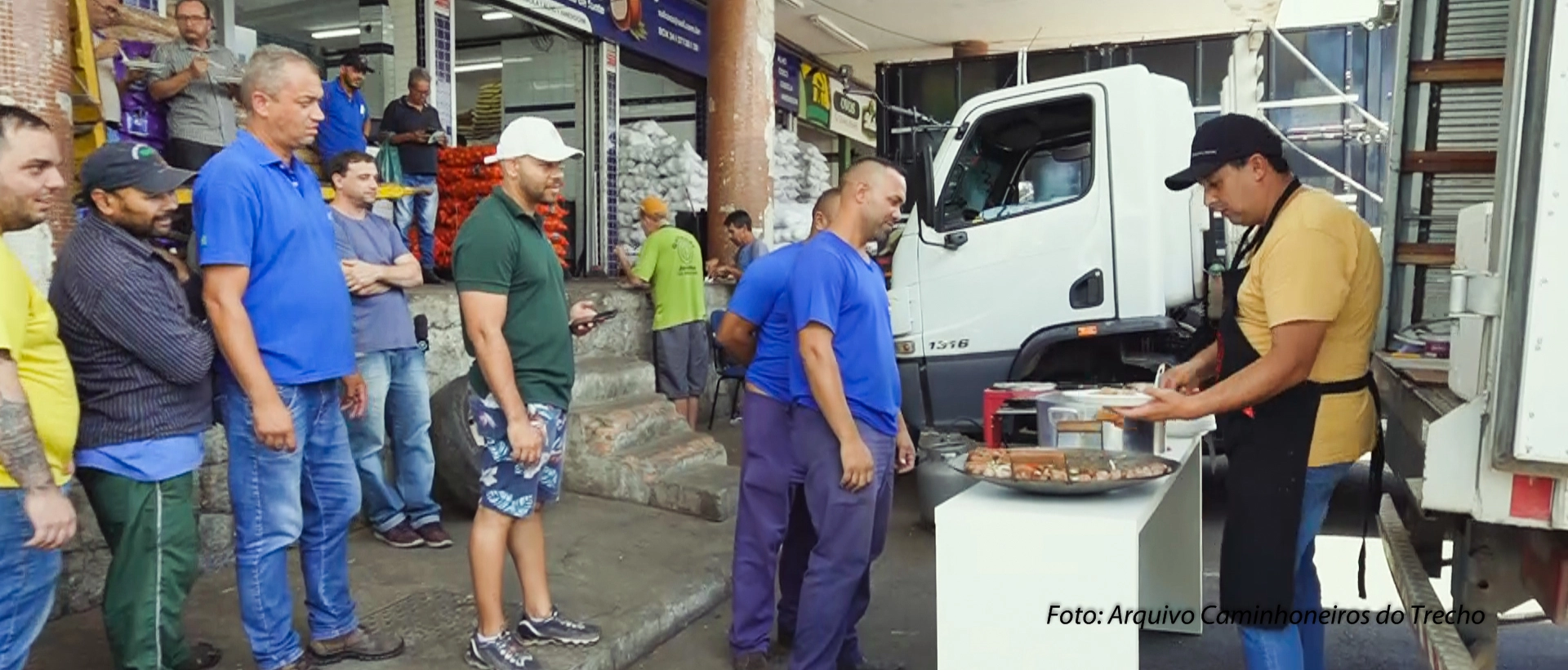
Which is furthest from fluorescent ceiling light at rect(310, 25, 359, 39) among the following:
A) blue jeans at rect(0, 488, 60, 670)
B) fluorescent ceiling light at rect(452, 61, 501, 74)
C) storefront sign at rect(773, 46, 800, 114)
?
blue jeans at rect(0, 488, 60, 670)

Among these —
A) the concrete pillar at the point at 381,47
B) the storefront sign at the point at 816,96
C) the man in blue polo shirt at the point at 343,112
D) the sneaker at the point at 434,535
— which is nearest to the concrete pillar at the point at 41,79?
the sneaker at the point at 434,535

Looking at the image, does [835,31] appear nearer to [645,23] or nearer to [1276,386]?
[645,23]

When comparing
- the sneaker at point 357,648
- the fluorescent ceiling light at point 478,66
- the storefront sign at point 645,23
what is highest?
the storefront sign at point 645,23

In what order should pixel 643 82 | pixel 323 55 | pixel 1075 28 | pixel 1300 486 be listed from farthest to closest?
pixel 1075 28
pixel 643 82
pixel 323 55
pixel 1300 486

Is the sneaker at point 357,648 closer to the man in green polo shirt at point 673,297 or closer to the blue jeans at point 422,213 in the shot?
the man in green polo shirt at point 673,297

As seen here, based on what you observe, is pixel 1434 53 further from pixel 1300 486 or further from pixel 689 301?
pixel 689 301

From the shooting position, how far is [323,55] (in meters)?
12.4

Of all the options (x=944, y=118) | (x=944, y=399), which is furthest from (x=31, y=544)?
(x=944, y=118)

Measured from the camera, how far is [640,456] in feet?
19.3

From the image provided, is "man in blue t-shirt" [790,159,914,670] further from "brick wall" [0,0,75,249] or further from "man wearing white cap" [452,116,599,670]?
"brick wall" [0,0,75,249]

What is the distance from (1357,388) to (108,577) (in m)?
3.32

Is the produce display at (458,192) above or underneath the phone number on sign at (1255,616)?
above

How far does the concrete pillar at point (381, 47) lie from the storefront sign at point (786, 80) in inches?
284

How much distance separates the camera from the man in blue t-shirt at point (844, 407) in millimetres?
3258
